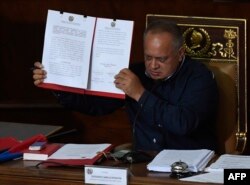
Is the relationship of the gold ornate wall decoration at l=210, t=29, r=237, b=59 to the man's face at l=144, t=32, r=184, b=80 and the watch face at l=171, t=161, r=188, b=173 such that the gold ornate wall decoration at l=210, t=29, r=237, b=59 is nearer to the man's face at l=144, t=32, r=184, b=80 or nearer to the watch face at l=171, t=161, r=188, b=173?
the man's face at l=144, t=32, r=184, b=80

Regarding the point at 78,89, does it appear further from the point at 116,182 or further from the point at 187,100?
the point at 116,182

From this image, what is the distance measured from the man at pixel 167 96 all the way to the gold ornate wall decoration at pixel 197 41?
45 cm

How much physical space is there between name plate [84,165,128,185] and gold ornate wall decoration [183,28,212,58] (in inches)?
57.3

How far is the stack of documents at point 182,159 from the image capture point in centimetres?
226

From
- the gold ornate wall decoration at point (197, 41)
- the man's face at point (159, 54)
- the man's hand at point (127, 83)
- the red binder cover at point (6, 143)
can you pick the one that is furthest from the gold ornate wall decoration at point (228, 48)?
the red binder cover at point (6, 143)

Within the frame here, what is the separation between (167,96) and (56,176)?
0.93 meters

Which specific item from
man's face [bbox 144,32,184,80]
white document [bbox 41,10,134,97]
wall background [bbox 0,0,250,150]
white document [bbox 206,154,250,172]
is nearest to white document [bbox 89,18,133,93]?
white document [bbox 41,10,134,97]

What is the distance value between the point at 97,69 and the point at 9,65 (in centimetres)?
142

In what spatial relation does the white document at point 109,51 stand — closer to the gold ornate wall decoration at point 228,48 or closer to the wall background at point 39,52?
the gold ornate wall decoration at point 228,48

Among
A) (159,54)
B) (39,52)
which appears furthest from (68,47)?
(39,52)

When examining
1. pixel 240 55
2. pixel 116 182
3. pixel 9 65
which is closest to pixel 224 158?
pixel 116 182

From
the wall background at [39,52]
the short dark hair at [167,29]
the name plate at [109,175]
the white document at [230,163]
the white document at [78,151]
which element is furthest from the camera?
the wall background at [39,52]

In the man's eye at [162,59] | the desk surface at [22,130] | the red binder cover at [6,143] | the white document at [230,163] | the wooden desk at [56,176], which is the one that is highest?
the man's eye at [162,59]

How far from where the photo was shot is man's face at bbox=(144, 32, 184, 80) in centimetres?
290
